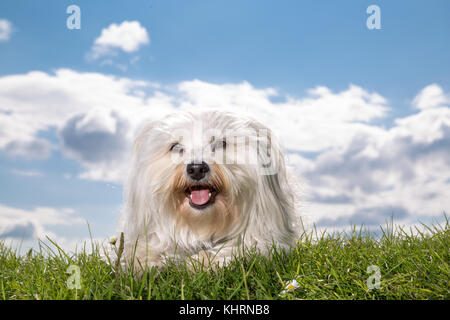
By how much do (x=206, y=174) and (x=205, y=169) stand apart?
0.04 meters

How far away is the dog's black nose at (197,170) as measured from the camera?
3.57 meters

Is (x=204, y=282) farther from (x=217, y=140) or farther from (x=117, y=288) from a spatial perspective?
(x=217, y=140)

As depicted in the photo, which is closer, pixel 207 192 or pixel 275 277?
pixel 275 277

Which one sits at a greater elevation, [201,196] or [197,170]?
[197,170]

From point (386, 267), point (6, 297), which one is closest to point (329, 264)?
point (386, 267)

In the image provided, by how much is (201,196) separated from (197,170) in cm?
23

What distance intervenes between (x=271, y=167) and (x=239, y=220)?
49cm

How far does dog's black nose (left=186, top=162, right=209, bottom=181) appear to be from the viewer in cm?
357

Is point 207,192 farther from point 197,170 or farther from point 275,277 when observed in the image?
point 275,277

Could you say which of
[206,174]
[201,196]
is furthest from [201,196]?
[206,174]

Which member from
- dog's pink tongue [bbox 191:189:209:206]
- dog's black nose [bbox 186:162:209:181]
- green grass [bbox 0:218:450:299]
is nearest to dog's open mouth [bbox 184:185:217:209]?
dog's pink tongue [bbox 191:189:209:206]

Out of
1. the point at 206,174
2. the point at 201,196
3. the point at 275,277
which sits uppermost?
the point at 206,174

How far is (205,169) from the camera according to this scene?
3592 millimetres

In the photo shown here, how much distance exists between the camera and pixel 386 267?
353 centimetres
